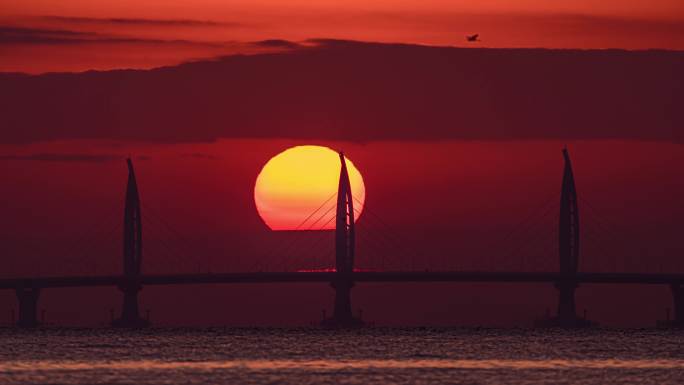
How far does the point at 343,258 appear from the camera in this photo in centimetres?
18462

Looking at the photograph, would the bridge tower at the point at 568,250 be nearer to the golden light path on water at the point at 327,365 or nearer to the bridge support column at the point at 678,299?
the bridge support column at the point at 678,299

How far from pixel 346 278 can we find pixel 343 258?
3.69 m

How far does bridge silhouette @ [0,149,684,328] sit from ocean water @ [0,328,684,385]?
A: 5.43 meters

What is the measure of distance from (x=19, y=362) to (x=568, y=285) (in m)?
75.3

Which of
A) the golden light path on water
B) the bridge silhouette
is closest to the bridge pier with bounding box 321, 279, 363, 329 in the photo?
the bridge silhouette

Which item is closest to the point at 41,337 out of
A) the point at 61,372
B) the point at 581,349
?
the point at 581,349

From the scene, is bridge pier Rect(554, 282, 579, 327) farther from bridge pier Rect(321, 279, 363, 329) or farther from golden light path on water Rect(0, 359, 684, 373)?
golden light path on water Rect(0, 359, 684, 373)

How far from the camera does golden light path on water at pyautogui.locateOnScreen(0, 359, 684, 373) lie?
4483 inches

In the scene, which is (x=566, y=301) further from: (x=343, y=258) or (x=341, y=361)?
(x=341, y=361)

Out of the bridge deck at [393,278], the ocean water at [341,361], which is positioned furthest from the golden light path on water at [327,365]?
the bridge deck at [393,278]

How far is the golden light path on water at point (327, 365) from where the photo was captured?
4483 inches

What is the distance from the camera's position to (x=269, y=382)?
327 ft

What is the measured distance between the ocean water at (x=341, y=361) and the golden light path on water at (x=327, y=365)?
0.06 metres

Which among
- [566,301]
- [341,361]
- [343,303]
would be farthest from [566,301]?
[341,361]
